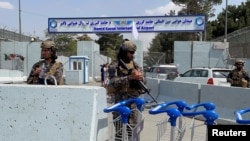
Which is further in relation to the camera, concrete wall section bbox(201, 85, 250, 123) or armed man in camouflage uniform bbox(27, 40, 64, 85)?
concrete wall section bbox(201, 85, 250, 123)

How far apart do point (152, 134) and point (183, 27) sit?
23704 millimetres

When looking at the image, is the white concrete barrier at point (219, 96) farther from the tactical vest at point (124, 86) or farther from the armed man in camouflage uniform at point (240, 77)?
the tactical vest at point (124, 86)

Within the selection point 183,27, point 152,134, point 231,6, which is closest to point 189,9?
point 231,6

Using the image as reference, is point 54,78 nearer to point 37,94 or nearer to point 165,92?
point 37,94

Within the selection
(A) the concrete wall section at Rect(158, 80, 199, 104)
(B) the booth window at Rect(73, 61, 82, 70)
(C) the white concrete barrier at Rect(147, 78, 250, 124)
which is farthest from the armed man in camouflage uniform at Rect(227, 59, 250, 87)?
(B) the booth window at Rect(73, 61, 82, 70)

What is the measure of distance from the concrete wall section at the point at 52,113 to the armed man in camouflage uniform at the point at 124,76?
0.56 m

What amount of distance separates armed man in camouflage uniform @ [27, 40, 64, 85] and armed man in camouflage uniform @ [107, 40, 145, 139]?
28.9 inches

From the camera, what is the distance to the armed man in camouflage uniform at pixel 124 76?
17.0ft

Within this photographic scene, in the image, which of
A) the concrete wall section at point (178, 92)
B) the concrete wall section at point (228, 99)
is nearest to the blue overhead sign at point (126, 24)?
the concrete wall section at point (178, 92)

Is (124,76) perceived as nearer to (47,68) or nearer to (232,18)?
(47,68)

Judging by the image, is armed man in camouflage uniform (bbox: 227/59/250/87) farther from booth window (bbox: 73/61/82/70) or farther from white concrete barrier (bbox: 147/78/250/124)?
booth window (bbox: 73/61/82/70)

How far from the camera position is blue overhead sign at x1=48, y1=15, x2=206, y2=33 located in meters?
31.2

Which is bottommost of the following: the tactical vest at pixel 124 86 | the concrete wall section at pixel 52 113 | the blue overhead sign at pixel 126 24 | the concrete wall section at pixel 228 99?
the concrete wall section at pixel 228 99

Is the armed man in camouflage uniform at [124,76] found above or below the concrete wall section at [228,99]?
above
